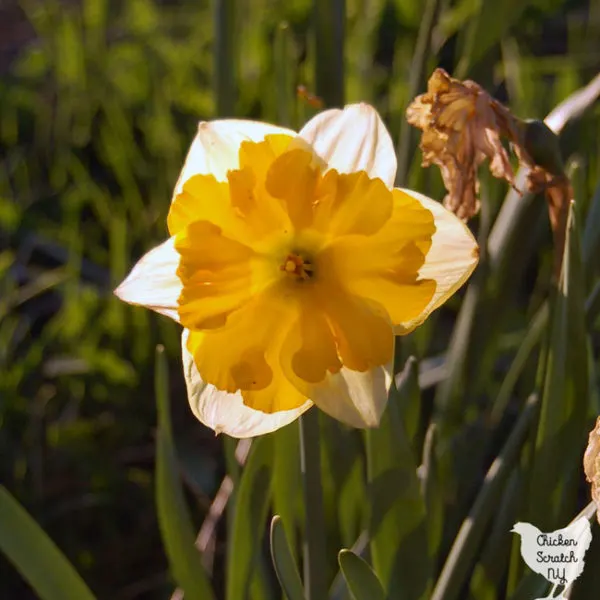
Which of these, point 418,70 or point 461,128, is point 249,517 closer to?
point 461,128

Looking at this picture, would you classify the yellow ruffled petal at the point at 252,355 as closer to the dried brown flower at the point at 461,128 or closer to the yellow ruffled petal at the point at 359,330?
the yellow ruffled petal at the point at 359,330

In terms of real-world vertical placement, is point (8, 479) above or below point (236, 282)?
below

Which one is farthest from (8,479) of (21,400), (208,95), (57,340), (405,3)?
(405,3)

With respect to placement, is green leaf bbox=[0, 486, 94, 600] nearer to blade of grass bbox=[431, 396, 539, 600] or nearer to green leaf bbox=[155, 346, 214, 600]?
green leaf bbox=[155, 346, 214, 600]

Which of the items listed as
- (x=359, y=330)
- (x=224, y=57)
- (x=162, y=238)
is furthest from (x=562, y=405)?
(x=162, y=238)

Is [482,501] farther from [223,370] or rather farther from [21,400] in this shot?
[21,400]

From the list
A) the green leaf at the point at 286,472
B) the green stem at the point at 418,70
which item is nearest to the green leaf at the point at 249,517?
the green leaf at the point at 286,472
